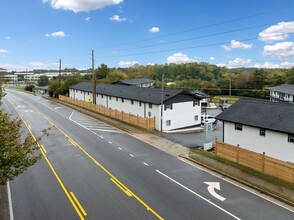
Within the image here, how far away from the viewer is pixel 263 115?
19984 mm

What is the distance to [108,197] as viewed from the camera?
13297 millimetres

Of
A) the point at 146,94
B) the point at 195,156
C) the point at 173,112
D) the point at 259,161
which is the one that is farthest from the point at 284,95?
the point at 259,161

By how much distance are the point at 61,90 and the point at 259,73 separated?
229 ft

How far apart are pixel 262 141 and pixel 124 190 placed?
478 inches

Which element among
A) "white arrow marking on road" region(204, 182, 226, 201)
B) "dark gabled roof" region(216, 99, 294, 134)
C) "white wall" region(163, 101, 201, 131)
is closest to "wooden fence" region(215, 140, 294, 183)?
"dark gabled roof" region(216, 99, 294, 134)

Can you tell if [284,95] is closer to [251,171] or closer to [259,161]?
[259,161]

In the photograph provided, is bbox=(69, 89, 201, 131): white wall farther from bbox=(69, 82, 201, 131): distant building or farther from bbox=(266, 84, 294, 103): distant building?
bbox=(266, 84, 294, 103): distant building

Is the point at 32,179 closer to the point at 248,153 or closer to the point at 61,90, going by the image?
the point at 248,153

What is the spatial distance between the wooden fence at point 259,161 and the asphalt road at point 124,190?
331 cm

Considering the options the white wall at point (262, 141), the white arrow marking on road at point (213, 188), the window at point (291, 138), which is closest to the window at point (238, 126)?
the white wall at point (262, 141)

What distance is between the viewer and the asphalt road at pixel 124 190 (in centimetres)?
1181

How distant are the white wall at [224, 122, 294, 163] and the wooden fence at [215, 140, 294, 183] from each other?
7.08 ft

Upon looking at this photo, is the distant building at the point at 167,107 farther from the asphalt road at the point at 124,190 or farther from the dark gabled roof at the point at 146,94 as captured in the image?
the asphalt road at the point at 124,190

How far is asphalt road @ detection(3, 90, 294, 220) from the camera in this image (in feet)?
38.8
